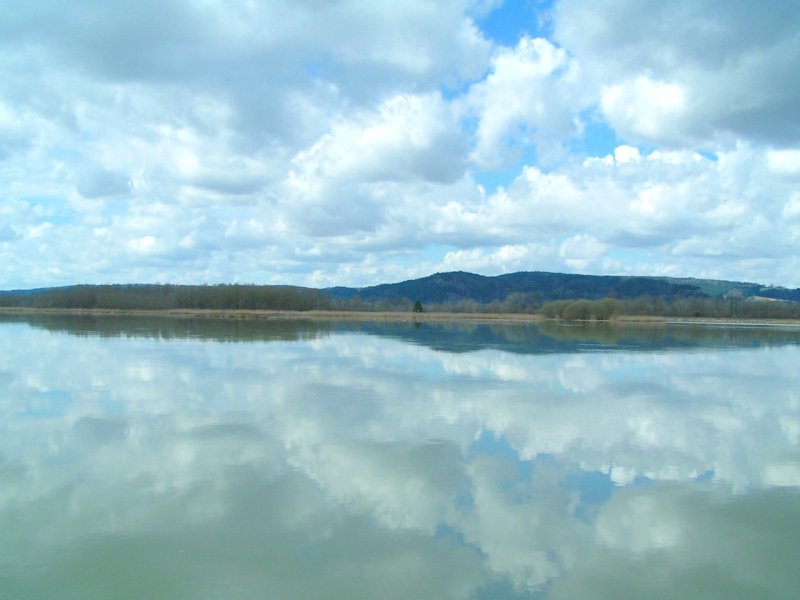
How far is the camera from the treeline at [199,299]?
3570 inches

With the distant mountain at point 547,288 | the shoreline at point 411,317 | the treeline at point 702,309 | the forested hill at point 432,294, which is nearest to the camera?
the shoreline at point 411,317

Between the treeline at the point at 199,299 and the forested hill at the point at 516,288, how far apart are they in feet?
191

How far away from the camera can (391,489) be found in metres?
8.16

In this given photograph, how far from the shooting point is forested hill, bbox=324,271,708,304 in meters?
158

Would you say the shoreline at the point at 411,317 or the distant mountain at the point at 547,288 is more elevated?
the distant mountain at the point at 547,288

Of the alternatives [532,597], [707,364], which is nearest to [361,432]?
[532,597]

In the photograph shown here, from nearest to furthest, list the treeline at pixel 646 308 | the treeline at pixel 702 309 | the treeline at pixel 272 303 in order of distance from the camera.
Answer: the treeline at pixel 646 308, the treeline at pixel 702 309, the treeline at pixel 272 303

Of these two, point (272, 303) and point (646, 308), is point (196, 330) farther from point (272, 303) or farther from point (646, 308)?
point (646, 308)

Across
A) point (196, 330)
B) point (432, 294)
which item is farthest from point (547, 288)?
point (196, 330)

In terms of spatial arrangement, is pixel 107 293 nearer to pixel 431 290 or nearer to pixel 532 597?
pixel 431 290

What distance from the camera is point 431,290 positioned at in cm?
16788

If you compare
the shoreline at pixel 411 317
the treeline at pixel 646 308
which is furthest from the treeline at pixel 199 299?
the treeline at pixel 646 308

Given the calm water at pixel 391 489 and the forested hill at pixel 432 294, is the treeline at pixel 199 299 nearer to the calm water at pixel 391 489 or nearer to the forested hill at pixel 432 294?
the forested hill at pixel 432 294

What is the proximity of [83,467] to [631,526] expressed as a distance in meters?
6.98
